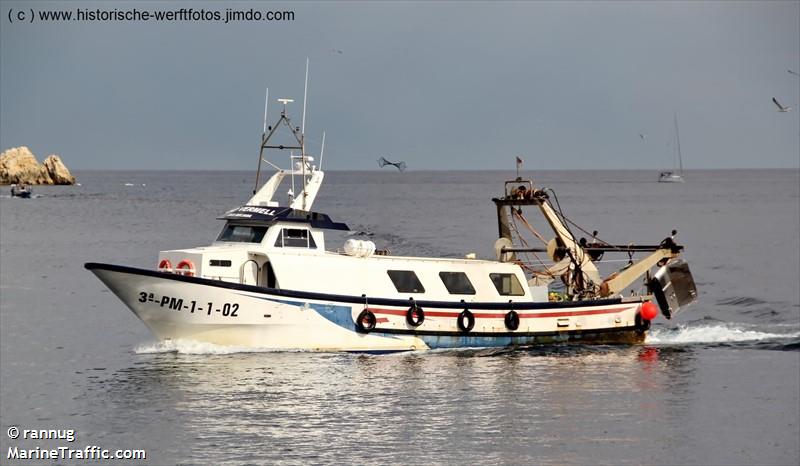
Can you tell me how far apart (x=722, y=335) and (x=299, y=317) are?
15.1m

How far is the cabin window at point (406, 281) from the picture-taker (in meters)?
32.7

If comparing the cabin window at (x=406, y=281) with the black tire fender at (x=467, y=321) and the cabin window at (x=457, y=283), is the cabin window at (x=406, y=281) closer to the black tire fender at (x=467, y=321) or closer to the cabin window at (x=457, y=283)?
the cabin window at (x=457, y=283)

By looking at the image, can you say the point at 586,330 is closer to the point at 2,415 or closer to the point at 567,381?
the point at 567,381

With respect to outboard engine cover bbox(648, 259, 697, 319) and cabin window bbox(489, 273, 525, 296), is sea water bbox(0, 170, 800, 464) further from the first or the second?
cabin window bbox(489, 273, 525, 296)

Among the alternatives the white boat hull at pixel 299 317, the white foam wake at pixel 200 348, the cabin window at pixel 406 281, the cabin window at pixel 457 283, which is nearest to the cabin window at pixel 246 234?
the white boat hull at pixel 299 317

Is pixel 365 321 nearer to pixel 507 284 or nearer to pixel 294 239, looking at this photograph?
pixel 294 239

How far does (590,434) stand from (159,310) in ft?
40.4

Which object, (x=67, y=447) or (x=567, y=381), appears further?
(x=567, y=381)

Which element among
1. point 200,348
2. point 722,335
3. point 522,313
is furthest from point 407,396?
point 722,335

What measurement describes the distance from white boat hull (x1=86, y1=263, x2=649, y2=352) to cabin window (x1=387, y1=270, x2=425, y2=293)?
71cm

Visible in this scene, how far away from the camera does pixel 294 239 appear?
32.6 meters

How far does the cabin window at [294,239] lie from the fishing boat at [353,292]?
0.13ft

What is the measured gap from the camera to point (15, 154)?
182m

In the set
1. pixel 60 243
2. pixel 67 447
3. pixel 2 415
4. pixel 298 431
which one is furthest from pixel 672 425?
pixel 60 243
